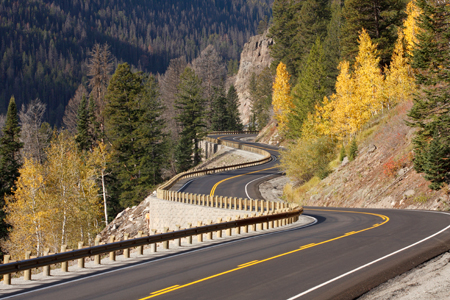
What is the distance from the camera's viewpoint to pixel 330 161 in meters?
42.2

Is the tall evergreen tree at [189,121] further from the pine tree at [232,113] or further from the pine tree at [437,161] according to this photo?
the pine tree at [437,161]

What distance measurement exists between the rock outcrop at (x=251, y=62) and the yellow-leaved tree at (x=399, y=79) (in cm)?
9706

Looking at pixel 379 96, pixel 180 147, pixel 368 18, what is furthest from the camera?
pixel 180 147

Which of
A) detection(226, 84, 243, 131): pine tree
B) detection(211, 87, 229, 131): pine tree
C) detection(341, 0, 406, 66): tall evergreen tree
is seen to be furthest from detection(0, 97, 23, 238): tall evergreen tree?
detection(226, 84, 243, 131): pine tree

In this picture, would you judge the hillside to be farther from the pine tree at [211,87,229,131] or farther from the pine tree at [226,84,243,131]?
the pine tree at [226,84,243,131]

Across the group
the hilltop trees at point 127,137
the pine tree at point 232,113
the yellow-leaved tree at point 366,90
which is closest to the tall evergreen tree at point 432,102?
the yellow-leaved tree at point 366,90

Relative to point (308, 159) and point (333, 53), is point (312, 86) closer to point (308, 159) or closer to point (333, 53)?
point (333, 53)

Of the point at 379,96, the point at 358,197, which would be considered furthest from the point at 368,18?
the point at 358,197

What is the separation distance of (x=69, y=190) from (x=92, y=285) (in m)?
31.1

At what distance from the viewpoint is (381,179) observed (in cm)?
3134

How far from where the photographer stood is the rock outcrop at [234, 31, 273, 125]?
14250 centimetres

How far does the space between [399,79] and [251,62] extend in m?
114

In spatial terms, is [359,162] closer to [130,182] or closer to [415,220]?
[415,220]

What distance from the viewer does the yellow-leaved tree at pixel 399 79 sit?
3881 cm
